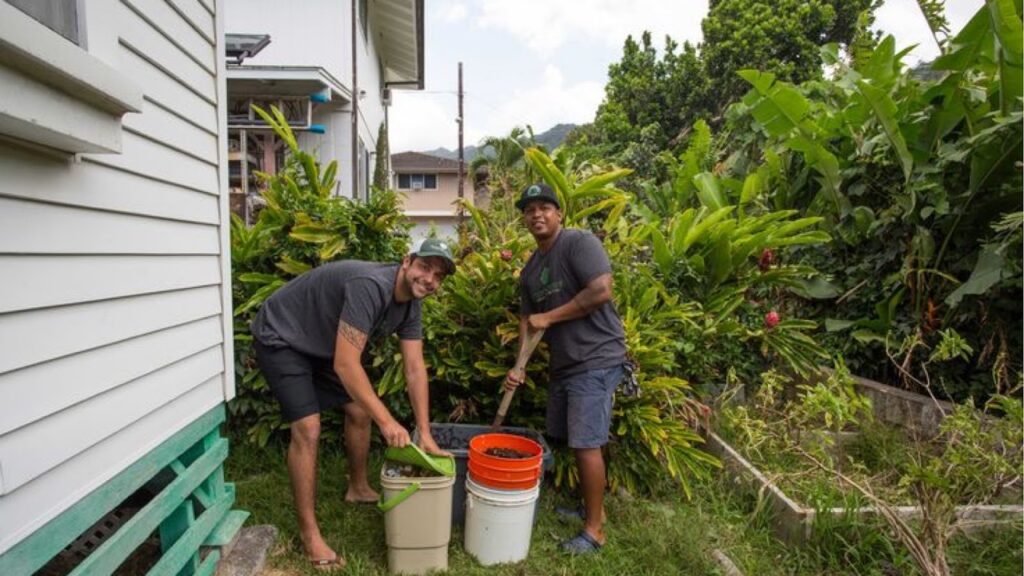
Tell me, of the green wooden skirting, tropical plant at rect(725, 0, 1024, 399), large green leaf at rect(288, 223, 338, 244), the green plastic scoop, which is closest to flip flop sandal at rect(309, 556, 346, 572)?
the green wooden skirting

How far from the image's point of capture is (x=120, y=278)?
2010 millimetres

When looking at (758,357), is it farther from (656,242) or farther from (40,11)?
(40,11)

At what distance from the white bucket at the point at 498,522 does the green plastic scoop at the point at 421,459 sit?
232 millimetres

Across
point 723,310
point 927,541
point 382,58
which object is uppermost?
point 382,58

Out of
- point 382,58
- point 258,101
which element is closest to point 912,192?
point 258,101

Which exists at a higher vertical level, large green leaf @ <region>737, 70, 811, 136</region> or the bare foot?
large green leaf @ <region>737, 70, 811, 136</region>

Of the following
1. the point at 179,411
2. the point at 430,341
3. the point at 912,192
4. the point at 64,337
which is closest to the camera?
the point at 64,337

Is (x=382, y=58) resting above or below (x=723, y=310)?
above

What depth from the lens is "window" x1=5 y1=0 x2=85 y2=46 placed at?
5.04 ft

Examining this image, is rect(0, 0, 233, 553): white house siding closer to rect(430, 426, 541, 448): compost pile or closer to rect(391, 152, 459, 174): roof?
rect(430, 426, 541, 448): compost pile

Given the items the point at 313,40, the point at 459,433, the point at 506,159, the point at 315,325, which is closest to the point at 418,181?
the point at 313,40

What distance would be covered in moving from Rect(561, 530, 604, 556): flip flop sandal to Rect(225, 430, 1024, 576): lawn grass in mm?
42

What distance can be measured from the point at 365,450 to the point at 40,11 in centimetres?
259

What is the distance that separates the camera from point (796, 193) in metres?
5.89
